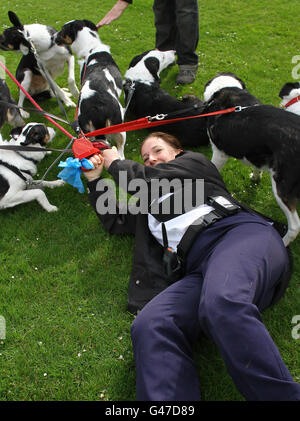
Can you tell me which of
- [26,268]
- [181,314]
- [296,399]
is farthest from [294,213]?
[26,268]

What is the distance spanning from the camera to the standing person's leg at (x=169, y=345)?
2.01 m

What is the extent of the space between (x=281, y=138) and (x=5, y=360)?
9.04 feet

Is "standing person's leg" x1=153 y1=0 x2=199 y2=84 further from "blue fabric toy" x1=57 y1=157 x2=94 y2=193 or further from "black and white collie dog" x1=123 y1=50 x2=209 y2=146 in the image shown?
"blue fabric toy" x1=57 y1=157 x2=94 y2=193

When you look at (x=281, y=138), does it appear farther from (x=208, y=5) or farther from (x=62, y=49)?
(x=208, y=5)

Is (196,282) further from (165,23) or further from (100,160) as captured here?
(165,23)

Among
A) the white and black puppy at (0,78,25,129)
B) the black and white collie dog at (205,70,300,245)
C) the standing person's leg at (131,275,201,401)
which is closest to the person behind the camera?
the standing person's leg at (131,275,201,401)

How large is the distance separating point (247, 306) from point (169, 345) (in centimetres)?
53

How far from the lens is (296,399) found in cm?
178

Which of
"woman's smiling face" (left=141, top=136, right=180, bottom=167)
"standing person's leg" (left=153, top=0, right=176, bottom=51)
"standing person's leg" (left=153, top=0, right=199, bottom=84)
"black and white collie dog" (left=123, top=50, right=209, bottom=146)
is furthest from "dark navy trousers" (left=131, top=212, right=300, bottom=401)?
"standing person's leg" (left=153, top=0, right=176, bottom=51)

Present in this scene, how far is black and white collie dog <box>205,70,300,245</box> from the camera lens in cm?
287

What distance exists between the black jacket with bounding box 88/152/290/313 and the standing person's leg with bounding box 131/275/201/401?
38cm

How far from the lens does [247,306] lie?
6.49 ft

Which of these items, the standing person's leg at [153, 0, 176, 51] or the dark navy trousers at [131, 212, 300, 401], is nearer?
the dark navy trousers at [131, 212, 300, 401]

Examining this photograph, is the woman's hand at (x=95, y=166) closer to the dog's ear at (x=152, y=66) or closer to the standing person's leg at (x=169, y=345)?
the standing person's leg at (x=169, y=345)
